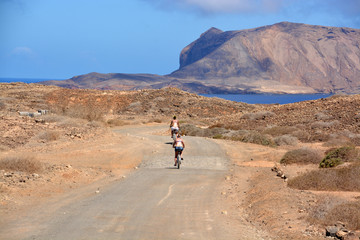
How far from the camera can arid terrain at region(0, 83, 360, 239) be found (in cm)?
1030

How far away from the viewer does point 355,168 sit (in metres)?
14.4

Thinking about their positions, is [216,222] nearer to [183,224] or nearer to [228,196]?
[183,224]

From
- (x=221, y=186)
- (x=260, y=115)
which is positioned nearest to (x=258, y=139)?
(x=221, y=186)

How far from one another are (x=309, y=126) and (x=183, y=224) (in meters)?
28.5

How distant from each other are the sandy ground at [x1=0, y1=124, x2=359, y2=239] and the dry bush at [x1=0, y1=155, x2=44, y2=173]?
1.44 ft

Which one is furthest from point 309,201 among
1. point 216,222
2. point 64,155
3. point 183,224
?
point 64,155

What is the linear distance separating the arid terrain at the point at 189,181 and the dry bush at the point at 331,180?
31 millimetres

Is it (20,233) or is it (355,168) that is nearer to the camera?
(20,233)

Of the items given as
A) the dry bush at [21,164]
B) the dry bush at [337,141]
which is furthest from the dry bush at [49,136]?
the dry bush at [337,141]

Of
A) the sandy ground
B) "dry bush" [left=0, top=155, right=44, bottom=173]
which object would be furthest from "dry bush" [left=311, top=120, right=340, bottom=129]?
"dry bush" [left=0, top=155, right=44, bottom=173]

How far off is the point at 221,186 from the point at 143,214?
5443 mm

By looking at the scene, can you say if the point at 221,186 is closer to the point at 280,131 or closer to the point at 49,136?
the point at 49,136

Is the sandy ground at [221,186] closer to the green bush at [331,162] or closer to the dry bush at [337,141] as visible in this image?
the green bush at [331,162]

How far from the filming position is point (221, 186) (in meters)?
16.4
